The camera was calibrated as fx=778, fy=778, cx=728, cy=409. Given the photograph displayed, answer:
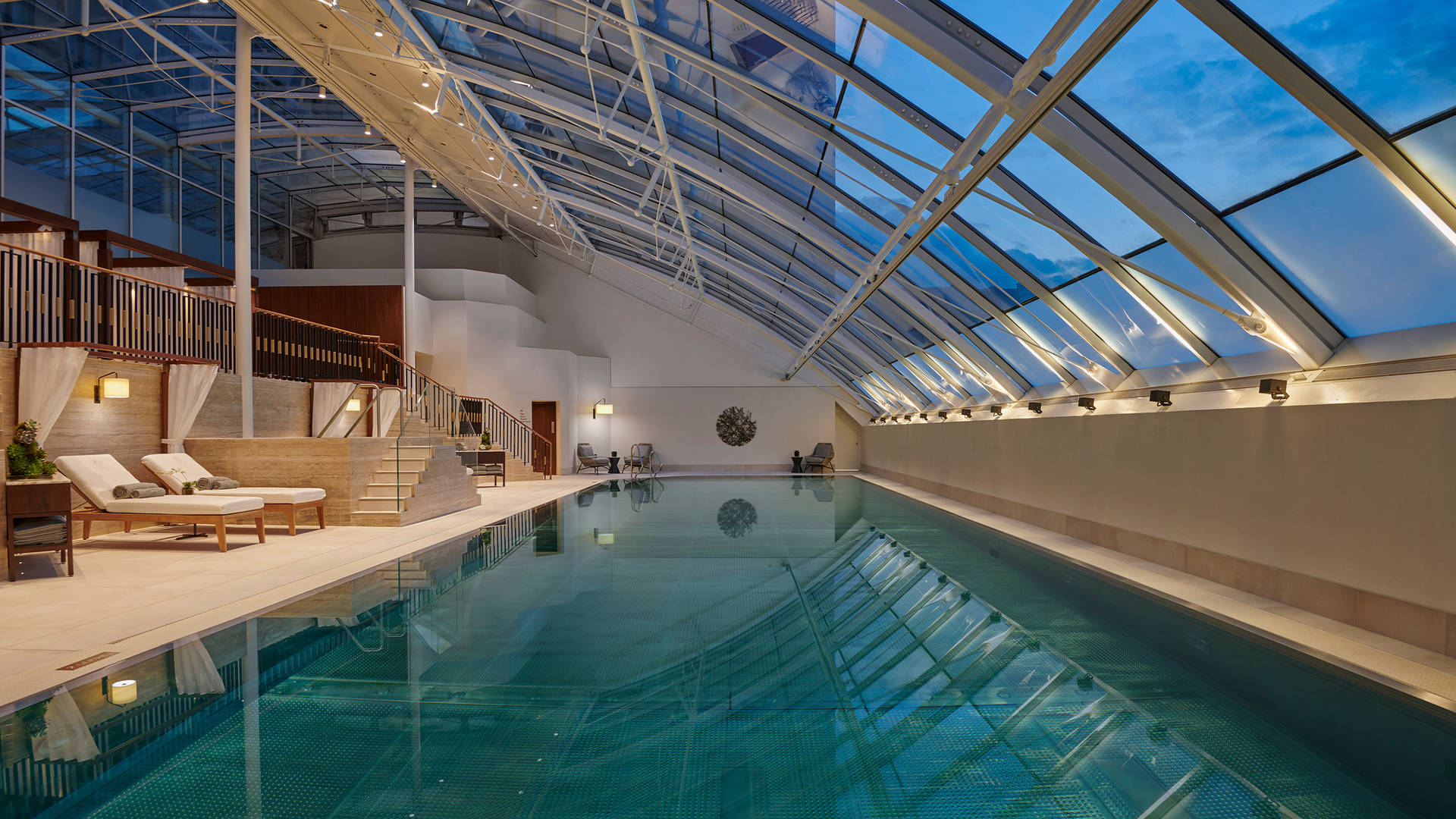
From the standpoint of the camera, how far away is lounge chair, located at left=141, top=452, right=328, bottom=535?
26.9 ft

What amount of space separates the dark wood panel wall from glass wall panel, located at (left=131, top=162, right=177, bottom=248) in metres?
2.06

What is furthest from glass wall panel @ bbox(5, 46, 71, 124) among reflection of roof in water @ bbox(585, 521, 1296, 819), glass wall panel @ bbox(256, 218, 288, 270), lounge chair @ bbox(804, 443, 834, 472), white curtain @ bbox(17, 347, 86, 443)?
lounge chair @ bbox(804, 443, 834, 472)

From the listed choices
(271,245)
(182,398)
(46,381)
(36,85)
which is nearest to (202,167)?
(271,245)

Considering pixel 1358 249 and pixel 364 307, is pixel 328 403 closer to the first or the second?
pixel 364 307

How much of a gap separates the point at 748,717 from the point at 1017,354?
7764 mm

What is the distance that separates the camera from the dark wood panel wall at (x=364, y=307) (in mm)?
16875

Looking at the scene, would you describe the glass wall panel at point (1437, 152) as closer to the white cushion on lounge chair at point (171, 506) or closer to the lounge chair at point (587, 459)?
the white cushion on lounge chair at point (171, 506)

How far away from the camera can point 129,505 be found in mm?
7316

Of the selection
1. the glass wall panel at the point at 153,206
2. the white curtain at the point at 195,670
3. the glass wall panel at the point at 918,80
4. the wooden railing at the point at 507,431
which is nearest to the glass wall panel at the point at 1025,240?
the glass wall panel at the point at 918,80

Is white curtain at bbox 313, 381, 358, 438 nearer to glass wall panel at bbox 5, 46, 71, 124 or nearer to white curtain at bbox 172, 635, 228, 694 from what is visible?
glass wall panel at bbox 5, 46, 71, 124

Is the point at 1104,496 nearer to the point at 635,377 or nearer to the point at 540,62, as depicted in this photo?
the point at 540,62

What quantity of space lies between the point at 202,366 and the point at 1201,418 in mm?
10739

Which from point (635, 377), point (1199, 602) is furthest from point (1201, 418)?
point (635, 377)

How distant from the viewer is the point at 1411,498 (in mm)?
4285
